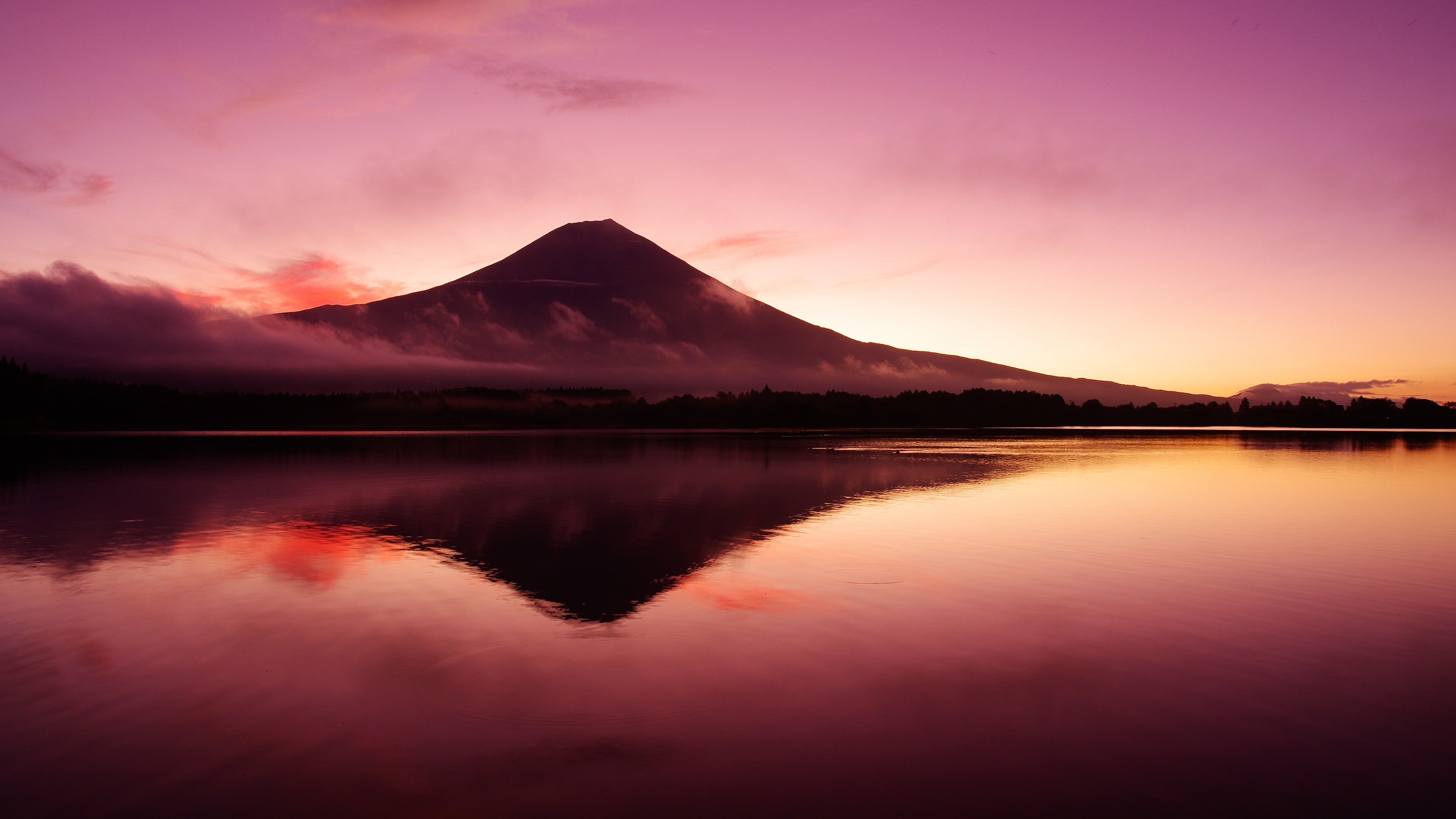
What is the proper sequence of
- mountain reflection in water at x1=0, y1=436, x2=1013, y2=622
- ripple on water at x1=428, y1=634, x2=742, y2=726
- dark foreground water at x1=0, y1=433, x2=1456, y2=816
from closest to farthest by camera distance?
dark foreground water at x1=0, y1=433, x2=1456, y2=816 → ripple on water at x1=428, y1=634, x2=742, y2=726 → mountain reflection in water at x1=0, y1=436, x2=1013, y2=622

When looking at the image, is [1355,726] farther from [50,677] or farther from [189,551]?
[189,551]

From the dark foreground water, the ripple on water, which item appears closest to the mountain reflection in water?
the dark foreground water

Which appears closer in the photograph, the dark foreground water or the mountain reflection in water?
the dark foreground water

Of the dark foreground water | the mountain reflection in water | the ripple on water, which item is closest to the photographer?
the dark foreground water

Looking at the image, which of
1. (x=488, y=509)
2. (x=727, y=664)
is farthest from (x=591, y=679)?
(x=488, y=509)

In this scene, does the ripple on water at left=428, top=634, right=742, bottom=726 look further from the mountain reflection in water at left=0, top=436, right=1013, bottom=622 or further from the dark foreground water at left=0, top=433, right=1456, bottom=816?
the mountain reflection in water at left=0, top=436, right=1013, bottom=622

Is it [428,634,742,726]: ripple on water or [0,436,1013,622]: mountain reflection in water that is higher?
[428,634,742,726]: ripple on water

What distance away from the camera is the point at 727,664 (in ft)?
37.7

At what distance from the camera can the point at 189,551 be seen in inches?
827

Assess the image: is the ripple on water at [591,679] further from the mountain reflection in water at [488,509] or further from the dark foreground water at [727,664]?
the mountain reflection in water at [488,509]

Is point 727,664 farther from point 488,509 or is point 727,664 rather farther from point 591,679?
point 488,509

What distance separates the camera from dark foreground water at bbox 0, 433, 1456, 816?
25.8 feet

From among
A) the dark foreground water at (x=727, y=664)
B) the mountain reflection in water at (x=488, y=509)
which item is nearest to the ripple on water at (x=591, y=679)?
the dark foreground water at (x=727, y=664)

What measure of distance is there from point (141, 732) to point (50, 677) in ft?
10.3
